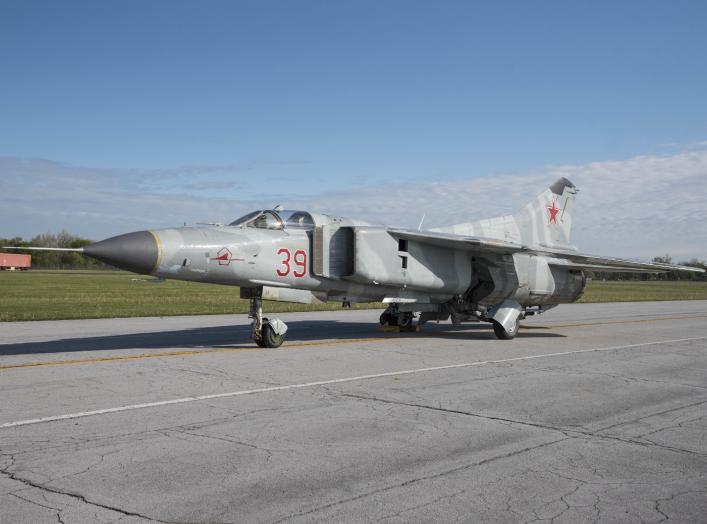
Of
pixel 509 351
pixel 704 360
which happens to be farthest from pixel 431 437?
pixel 704 360

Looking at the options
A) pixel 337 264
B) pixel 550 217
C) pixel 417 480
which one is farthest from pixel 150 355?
pixel 550 217

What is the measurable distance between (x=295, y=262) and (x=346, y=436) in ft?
23.9

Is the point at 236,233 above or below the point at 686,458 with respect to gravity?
above

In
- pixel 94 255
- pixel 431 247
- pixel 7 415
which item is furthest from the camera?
pixel 431 247

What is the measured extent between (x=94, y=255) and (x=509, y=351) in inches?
320

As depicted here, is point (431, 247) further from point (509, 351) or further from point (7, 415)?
point (7, 415)

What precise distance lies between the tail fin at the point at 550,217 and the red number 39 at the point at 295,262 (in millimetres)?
8315

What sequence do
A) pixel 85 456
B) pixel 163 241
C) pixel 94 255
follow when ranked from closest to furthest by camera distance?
1. pixel 85 456
2. pixel 94 255
3. pixel 163 241

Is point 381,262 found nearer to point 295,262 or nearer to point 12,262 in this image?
point 295,262

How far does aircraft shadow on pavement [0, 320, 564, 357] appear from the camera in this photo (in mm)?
13156

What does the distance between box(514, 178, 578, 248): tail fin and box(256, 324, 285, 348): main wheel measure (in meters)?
9.26

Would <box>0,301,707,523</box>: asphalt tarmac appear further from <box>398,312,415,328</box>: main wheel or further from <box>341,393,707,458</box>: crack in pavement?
<box>398,312,415,328</box>: main wheel

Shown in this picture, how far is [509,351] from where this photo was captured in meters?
13.8

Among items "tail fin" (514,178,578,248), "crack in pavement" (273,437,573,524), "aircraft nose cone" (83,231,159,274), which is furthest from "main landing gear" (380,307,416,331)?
"crack in pavement" (273,437,573,524)
